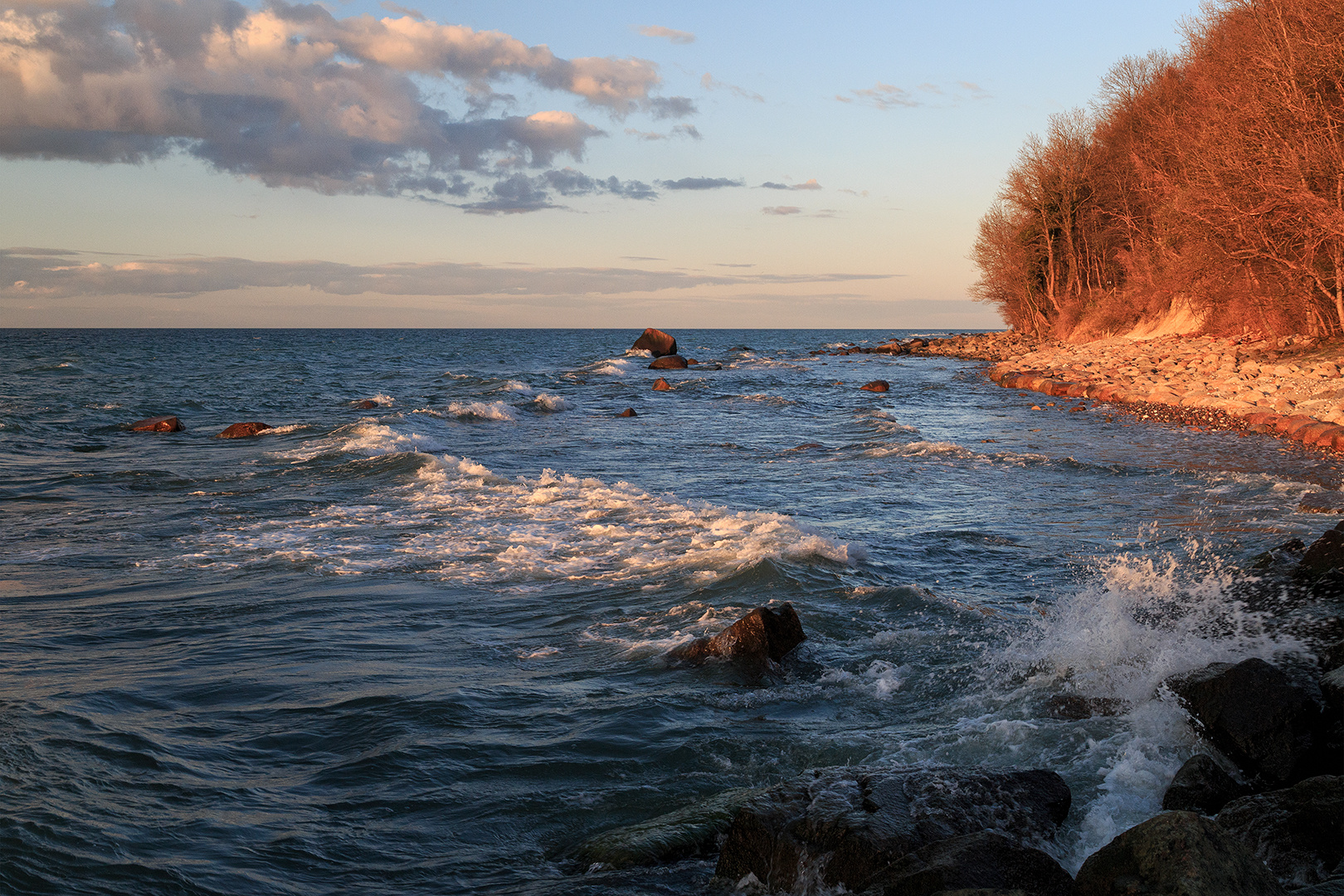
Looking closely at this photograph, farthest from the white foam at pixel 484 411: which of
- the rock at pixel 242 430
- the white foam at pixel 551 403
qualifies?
the rock at pixel 242 430

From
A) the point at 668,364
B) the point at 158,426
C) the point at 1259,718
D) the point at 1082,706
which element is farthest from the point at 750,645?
the point at 668,364

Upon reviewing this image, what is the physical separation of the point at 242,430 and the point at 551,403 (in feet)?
35.0

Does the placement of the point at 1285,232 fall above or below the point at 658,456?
above

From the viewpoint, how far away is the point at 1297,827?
12.3 ft

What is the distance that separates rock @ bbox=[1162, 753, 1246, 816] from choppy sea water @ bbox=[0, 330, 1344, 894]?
8.3 inches

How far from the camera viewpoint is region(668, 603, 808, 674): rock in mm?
6887

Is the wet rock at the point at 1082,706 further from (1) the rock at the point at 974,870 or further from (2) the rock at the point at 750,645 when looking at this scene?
(1) the rock at the point at 974,870

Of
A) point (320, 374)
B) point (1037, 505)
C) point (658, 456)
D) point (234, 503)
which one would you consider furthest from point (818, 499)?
point (320, 374)

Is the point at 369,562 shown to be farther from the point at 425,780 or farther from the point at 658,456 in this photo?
the point at 658,456

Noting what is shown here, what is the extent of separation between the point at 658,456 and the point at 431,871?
1496 cm

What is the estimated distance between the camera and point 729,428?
79.0 ft

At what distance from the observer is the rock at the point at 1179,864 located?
311 cm

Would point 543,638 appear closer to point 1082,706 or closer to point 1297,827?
point 1082,706

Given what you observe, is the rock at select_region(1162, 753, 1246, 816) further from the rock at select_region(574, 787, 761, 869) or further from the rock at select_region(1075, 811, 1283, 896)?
the rock at select_region(574, 787, 761, 869)
